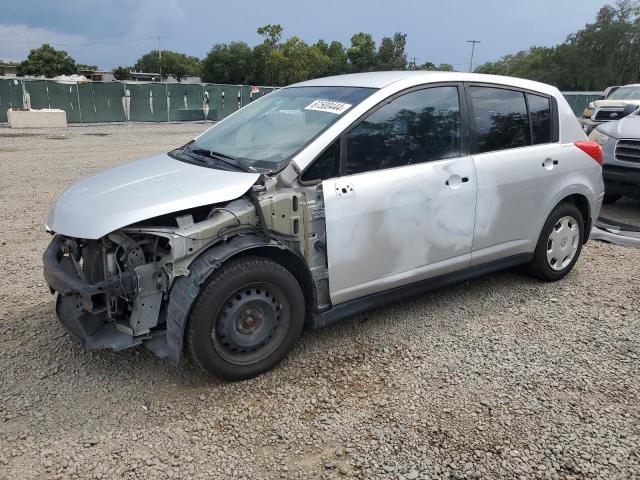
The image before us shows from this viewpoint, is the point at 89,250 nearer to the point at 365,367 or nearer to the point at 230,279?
the point at 230,279

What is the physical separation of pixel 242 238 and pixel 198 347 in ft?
2.18

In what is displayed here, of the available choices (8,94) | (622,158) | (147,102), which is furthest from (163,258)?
(147,102)

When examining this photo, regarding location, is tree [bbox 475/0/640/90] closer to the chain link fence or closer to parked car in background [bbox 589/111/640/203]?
the chain link fence

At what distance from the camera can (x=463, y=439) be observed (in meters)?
2.75

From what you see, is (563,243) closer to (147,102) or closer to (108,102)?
(108,102)

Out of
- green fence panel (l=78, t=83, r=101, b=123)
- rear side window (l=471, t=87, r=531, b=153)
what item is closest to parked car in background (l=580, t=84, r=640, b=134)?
rear side window (l=471, t=87, r=531, b=153)

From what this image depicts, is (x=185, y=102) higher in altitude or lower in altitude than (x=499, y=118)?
higher

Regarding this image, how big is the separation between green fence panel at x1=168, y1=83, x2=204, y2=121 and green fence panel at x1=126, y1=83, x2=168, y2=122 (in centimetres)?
40

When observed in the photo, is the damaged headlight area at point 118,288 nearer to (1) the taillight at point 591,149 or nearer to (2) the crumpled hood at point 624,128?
(1) the taillight at point 591,149

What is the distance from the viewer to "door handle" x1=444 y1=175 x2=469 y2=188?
12.3 ft

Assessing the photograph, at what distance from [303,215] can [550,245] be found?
260cm

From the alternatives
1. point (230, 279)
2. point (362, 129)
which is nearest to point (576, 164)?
point (362, 129)

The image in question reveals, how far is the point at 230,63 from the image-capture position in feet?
302

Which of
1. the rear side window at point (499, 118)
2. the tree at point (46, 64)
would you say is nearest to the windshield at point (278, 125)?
the rear side window at point (499, 118)
